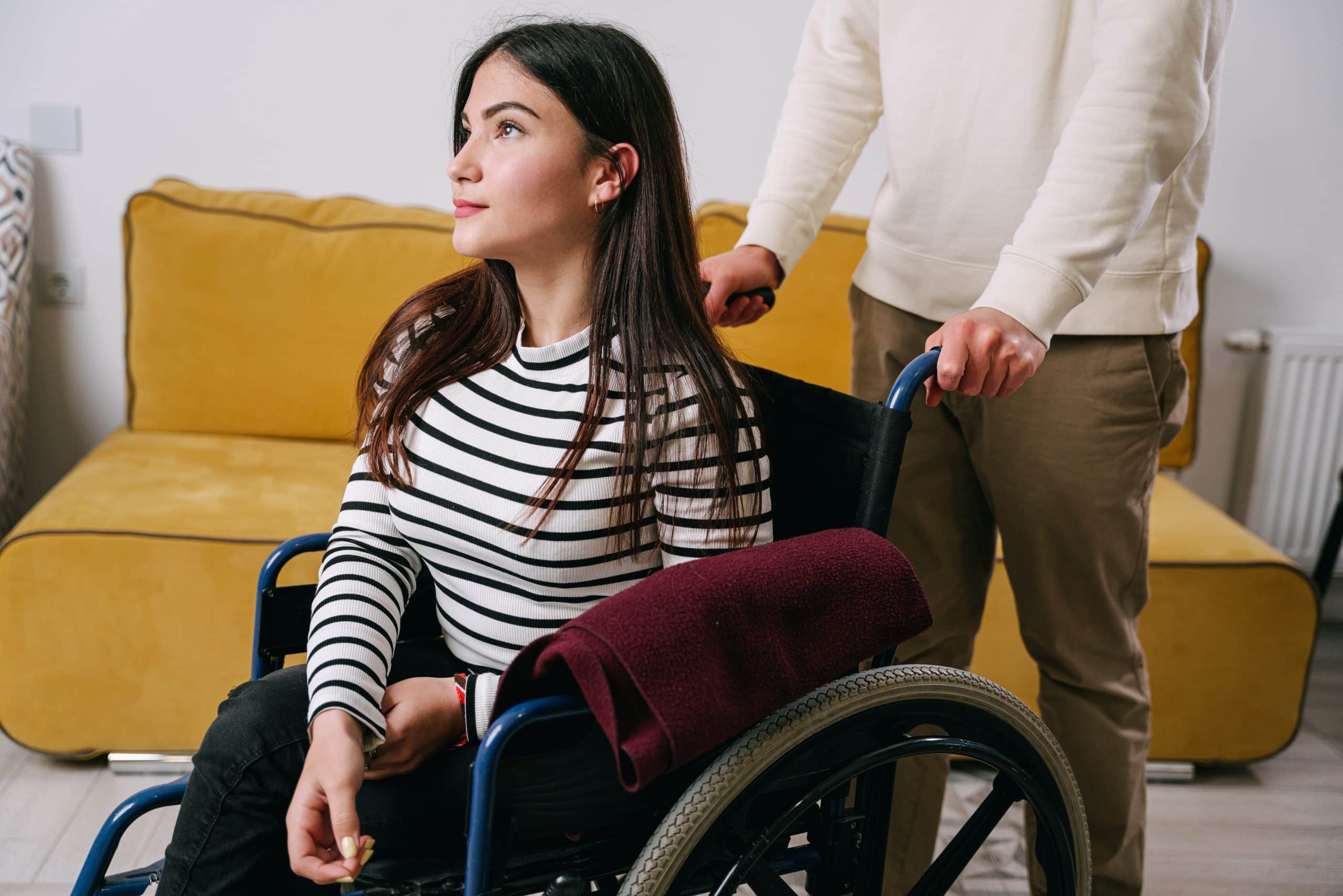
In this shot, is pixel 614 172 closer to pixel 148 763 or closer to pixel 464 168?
pixel 464 168

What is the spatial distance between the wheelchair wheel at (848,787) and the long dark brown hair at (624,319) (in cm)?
18

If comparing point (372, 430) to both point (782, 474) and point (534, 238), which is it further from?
point (782, 474)

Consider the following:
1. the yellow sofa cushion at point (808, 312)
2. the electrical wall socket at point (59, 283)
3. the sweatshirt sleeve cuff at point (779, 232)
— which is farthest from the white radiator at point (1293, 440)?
the electrical wall socket at point (59, 283)

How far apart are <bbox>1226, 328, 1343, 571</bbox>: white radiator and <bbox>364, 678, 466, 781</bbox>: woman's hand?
6.73 ft

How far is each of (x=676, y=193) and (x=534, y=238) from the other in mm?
132

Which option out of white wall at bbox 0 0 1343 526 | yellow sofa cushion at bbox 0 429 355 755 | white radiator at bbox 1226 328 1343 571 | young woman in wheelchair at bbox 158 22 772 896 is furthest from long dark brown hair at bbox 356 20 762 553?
white radiator at bbox 1226 328 1343 571

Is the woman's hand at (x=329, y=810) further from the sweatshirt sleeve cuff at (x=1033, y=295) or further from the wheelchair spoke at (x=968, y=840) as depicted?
the sweatshirt sleeve cuff at (x=1033, y=295)

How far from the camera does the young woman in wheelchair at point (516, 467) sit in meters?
0.82

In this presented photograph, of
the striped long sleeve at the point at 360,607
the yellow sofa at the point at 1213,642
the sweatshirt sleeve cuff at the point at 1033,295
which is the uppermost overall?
the sweatshirt sleeve cuff at the point at 1033,295

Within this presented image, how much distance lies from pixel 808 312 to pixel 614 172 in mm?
1146

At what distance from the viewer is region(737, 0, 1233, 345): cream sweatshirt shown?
90 cm

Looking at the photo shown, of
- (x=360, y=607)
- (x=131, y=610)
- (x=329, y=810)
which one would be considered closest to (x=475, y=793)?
(x=329, y=810)

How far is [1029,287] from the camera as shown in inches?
35.0

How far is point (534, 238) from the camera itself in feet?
2.95
